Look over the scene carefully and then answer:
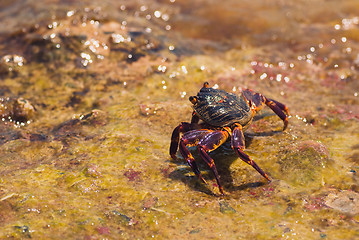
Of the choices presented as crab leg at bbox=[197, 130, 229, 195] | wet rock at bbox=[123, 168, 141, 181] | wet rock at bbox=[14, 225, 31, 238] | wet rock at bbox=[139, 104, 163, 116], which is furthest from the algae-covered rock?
wet rock at bbox=[14, 225, 31, 238]

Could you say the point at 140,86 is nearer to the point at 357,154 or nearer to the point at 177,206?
the point at 177,206

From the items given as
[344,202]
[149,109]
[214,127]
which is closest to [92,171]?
[214,127]

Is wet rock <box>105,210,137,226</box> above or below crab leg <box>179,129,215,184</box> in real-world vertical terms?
below

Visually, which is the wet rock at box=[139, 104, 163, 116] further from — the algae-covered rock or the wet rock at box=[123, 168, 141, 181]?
the algae-covered rock

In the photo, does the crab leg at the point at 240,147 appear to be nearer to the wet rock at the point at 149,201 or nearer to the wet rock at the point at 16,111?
the wet rock at the point at 149,201

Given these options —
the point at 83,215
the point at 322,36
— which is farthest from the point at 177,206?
the point at 322,36

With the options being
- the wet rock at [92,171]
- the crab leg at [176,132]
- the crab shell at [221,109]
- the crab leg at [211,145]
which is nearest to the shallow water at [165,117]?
the wet rock at [92,171]
